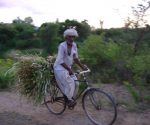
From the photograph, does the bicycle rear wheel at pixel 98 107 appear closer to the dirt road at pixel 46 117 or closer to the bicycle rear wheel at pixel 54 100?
the dirt road at pixel 46 117

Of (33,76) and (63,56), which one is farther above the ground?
(63,56)

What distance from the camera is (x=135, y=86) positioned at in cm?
994

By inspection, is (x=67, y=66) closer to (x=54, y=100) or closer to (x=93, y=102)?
(x=93, y=102)

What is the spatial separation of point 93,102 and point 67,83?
0.63 metres

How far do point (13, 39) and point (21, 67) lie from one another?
18.3 metres

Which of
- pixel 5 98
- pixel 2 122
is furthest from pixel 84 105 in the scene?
pixel 5 98

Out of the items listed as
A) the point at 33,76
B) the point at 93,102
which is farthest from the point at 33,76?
the point at 93,102

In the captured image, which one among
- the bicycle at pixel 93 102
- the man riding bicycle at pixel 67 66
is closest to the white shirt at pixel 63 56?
the man riding bicycle at pixel 67 66

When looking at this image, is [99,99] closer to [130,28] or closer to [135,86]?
[135,86]

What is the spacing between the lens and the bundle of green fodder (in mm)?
8336

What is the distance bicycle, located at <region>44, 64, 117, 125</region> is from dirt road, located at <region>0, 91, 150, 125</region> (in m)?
0.17

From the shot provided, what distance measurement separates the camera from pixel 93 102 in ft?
25.4

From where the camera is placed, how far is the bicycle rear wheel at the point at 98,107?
24.7 feet

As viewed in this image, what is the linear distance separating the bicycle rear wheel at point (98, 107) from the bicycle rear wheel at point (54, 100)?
653 mm
